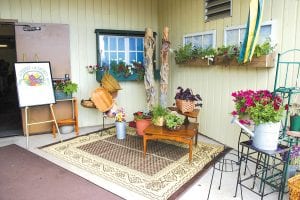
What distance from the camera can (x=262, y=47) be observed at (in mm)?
3225

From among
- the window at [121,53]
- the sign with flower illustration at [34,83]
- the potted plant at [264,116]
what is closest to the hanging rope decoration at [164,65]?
the window at [121,53]

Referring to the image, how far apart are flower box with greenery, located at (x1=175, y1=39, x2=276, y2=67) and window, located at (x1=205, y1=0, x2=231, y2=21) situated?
53 centimetres

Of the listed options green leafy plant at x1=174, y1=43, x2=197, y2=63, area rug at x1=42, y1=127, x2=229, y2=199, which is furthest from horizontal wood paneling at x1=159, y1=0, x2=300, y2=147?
area rug at x1=42, y1=127, x2=229, y2=199

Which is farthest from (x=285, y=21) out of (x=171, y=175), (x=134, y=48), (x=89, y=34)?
(x=89, y=34)

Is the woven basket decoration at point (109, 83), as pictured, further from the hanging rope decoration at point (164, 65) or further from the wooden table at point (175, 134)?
the wooden table at point (175, 134)

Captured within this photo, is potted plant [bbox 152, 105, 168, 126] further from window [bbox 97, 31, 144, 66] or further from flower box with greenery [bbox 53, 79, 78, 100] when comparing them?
window [bbox 97, 31, 144, 66]

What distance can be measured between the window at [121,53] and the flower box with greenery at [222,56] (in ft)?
3.32

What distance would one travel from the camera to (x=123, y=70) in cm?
521

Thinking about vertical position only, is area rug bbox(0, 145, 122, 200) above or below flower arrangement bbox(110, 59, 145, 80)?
below

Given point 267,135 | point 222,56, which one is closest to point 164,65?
point 222,56

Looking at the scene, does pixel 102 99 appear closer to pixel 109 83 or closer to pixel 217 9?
pixel 109 83

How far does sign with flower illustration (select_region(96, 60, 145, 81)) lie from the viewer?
5.12m

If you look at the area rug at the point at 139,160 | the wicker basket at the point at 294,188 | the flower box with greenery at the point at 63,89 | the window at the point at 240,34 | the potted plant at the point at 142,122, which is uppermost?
the window at the point at 240,34

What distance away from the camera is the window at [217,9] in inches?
154
